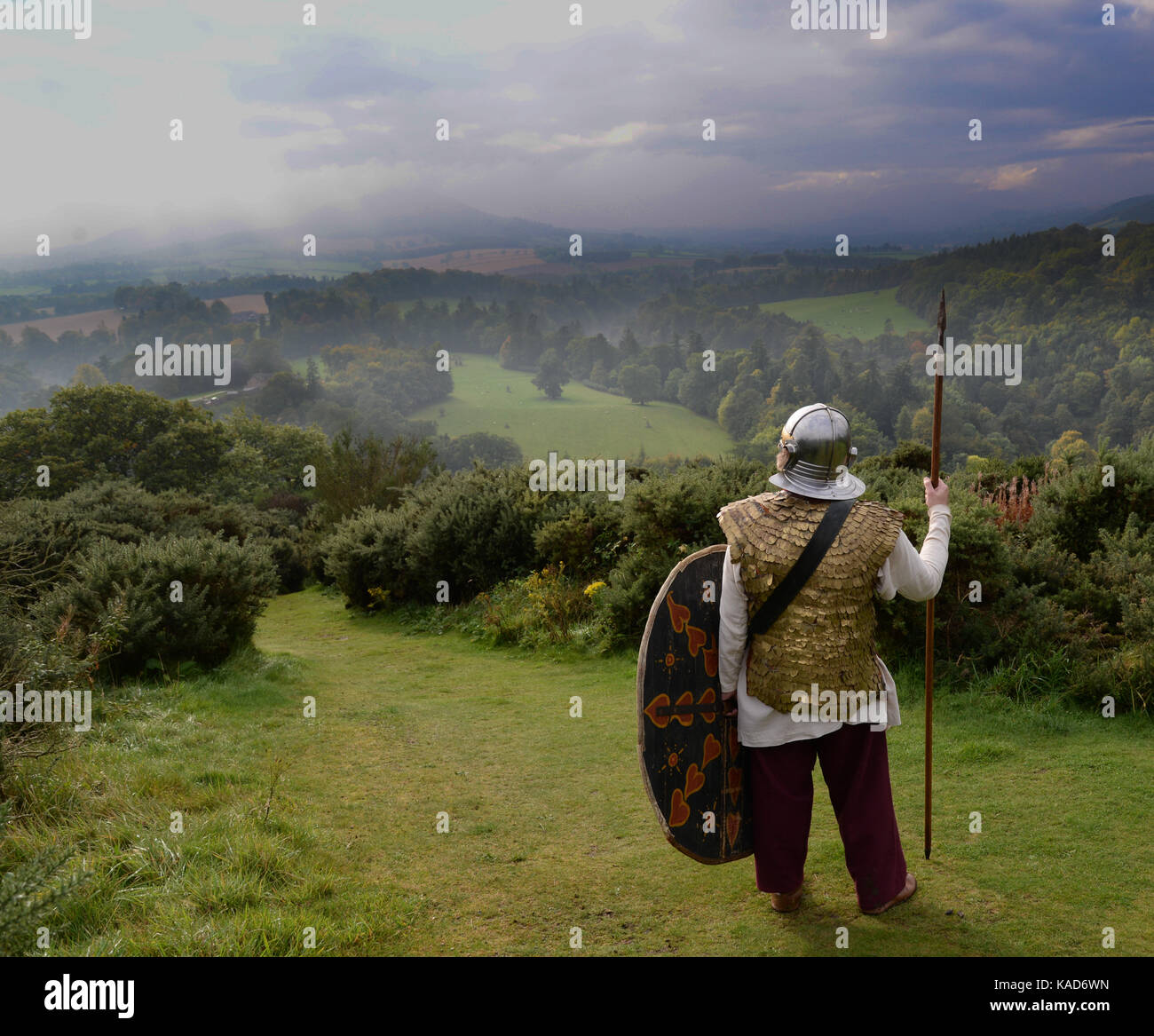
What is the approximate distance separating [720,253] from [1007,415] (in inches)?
2664

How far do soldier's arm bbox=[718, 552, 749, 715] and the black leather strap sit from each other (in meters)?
0.12

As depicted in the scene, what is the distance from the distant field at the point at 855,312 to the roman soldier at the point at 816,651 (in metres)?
77.6

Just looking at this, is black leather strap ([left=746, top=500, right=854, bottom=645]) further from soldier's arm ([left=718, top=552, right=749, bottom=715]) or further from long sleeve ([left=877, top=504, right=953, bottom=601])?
long sleeve ([left=877, top=504, right=953, bottom=601])

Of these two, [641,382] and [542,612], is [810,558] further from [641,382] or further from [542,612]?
[641,382]

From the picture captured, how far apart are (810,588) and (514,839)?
2.52 metres

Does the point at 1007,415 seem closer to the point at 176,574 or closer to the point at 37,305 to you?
the point at 176,574

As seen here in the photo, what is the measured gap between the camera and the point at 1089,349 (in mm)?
59781

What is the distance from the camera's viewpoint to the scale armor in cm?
338

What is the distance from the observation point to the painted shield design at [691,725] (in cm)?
349

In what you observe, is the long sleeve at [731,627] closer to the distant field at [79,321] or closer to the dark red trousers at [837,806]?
the dark red trousers at [837,806]

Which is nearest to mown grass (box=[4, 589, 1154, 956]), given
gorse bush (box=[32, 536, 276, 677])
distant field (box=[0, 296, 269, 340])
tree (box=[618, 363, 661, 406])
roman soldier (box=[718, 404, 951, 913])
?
roman soldier (box=[718, 404, 951, 913])

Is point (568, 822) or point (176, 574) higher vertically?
point (176, 574)

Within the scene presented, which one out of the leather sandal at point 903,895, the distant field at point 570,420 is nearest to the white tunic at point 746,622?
the leather sandal at point 903,895

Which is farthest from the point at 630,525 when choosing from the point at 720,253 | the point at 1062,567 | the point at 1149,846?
the point at 720,253
